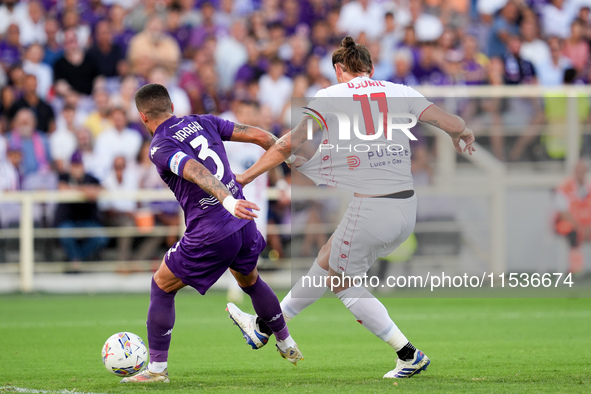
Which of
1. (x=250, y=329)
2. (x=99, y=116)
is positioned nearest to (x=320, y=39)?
(x=99, y=116)

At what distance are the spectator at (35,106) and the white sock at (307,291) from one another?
8.95 m

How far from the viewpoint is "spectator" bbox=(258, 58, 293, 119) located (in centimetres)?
1550

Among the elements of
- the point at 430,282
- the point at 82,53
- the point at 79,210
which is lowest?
the point at 430,282

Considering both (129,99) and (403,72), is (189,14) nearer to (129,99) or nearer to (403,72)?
(129,99)

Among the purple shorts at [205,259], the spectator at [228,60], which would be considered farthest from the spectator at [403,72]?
the purple shorts at [205,259]

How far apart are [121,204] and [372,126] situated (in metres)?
8.48

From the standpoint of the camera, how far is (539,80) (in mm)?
15789

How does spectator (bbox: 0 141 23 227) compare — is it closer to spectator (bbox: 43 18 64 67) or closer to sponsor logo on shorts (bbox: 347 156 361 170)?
spectator (bbox: 43 18 64 67)

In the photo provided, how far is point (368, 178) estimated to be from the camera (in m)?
6.34

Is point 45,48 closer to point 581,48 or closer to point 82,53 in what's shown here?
point 82,53

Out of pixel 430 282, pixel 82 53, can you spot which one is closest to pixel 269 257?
pixel 430 282

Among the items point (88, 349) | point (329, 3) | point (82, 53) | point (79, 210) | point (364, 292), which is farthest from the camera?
point (329, 3)

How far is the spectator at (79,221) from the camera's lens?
1387 cm

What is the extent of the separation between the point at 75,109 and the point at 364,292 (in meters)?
9.56
